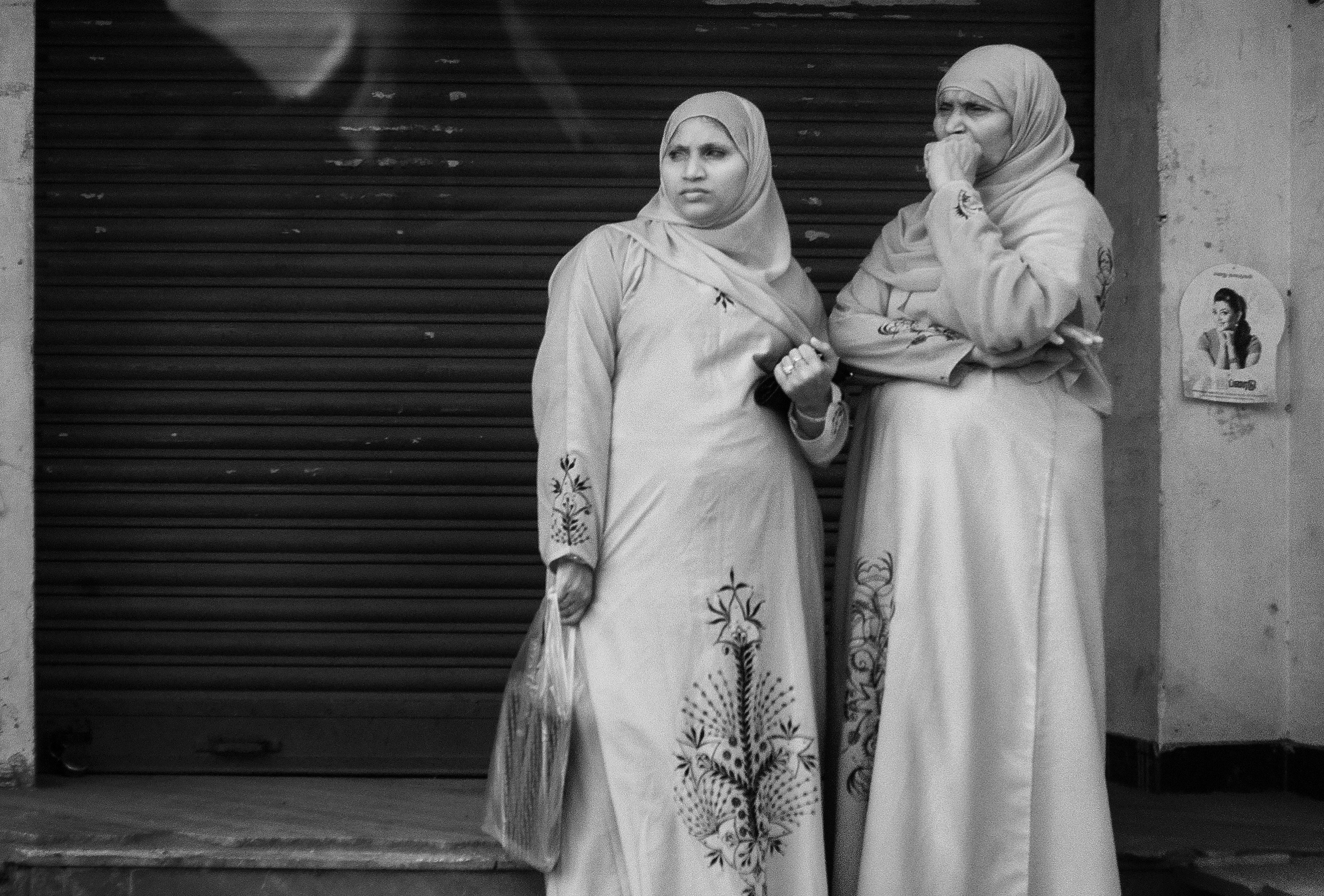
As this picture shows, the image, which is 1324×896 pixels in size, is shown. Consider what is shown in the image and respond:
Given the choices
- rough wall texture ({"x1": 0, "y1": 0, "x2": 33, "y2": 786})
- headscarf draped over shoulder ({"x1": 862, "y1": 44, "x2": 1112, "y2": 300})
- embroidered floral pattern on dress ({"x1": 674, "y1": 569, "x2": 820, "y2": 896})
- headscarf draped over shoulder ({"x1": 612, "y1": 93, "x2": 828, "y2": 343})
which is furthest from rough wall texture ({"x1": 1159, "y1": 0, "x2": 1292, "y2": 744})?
rough wall texture ({"x1": 0, "y1": 0, "x2": 33, "y2": 786})

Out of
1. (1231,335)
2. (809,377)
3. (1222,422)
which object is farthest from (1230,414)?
(809,377)

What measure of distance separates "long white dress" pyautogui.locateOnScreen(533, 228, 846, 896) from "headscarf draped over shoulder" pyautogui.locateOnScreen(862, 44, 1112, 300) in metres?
0.46

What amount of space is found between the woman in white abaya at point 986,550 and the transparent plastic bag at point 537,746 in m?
0.69

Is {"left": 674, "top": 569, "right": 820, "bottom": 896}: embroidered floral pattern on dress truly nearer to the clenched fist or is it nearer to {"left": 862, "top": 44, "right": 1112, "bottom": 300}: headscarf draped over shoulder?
the clenched fist

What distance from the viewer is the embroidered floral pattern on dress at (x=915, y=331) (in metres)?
3.56

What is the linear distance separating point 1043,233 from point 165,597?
117 inches

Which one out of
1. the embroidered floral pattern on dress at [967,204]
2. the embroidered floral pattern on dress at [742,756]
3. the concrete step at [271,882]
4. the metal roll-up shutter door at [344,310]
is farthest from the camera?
the metal roll-up shutter door at [344,310]

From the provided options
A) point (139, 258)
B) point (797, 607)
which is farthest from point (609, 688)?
point (139, 258)

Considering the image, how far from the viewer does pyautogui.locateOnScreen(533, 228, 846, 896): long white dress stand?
334 cm

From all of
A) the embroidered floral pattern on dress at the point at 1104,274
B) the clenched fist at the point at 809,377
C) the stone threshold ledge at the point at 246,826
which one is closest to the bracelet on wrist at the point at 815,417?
the clenched fist at the point at 809,377

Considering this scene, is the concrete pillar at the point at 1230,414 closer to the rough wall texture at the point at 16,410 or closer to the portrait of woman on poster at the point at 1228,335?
the portrait of woman on poster at the point at 1228,335

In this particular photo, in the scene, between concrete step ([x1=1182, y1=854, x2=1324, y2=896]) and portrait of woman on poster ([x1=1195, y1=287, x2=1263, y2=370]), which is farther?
portrait of woman on poster ([x1=1195, y1=287, x2=1263, y2=370])

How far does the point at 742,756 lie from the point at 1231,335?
2236 millimetres

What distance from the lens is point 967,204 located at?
3459 mm
